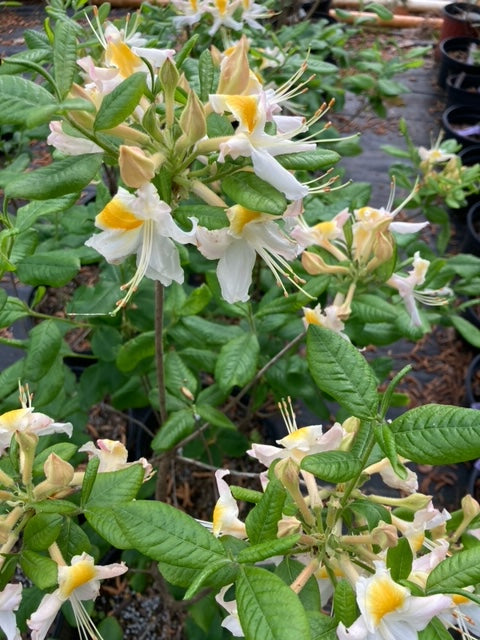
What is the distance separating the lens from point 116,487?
71 cm

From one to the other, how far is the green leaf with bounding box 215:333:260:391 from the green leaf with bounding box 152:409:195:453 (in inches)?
3.6

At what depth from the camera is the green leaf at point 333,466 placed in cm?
62

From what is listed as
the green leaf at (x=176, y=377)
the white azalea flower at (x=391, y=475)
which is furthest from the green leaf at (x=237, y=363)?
the white azalea flower at (x=391, y=475)

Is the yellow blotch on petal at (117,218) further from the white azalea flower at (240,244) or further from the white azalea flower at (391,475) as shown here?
the white azalea flower at (391,475)

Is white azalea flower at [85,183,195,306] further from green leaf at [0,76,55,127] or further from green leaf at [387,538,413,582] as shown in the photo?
green leaf at [387,538,413,582]

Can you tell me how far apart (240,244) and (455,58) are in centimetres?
405

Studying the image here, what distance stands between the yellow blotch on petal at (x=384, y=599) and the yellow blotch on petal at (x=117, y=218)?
445mm

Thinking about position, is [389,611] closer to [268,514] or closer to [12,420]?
[268,514]

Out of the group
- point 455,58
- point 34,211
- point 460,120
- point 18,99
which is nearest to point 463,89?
point 460,120

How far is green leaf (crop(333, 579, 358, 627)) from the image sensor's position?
1.91 feet

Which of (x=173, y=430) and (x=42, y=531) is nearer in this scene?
(x=42, y=531)

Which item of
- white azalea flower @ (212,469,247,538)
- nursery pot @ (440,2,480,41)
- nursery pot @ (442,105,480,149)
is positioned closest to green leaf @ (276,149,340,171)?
white azalea flower @ (212,469,247,538)

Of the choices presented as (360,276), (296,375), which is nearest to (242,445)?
A: (296,375)

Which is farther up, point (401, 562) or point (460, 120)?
point (401, 562)
